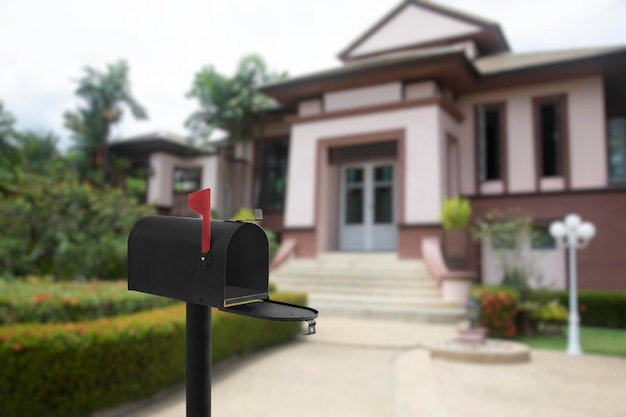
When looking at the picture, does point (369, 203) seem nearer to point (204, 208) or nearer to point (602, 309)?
point (602, 309)

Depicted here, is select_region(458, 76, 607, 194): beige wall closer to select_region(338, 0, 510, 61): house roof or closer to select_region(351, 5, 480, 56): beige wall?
select_region(338, 0, 510, 61): house roof

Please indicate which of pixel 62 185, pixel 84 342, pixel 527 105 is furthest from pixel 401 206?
pixel 84 342

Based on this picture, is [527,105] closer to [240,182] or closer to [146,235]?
[240,182]

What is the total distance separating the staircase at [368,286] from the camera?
10.0 meters

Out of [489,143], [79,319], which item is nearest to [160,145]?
[489,143]

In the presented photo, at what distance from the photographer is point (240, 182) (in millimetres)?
19438

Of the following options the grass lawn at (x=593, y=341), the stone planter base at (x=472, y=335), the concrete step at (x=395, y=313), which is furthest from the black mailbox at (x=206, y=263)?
the concrete step at (x=395, y=313)

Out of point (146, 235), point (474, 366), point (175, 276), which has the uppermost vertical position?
point (146, 235)

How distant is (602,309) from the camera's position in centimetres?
1071

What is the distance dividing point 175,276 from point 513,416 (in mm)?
3871

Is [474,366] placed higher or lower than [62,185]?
lower

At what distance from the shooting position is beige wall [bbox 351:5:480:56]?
16734mm

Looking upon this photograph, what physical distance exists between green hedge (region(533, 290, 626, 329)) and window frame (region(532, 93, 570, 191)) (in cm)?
376

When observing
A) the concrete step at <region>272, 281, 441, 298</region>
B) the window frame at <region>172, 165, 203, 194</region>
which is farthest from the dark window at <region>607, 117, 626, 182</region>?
the window frame at <region>172, 165, 203, 194</region>
